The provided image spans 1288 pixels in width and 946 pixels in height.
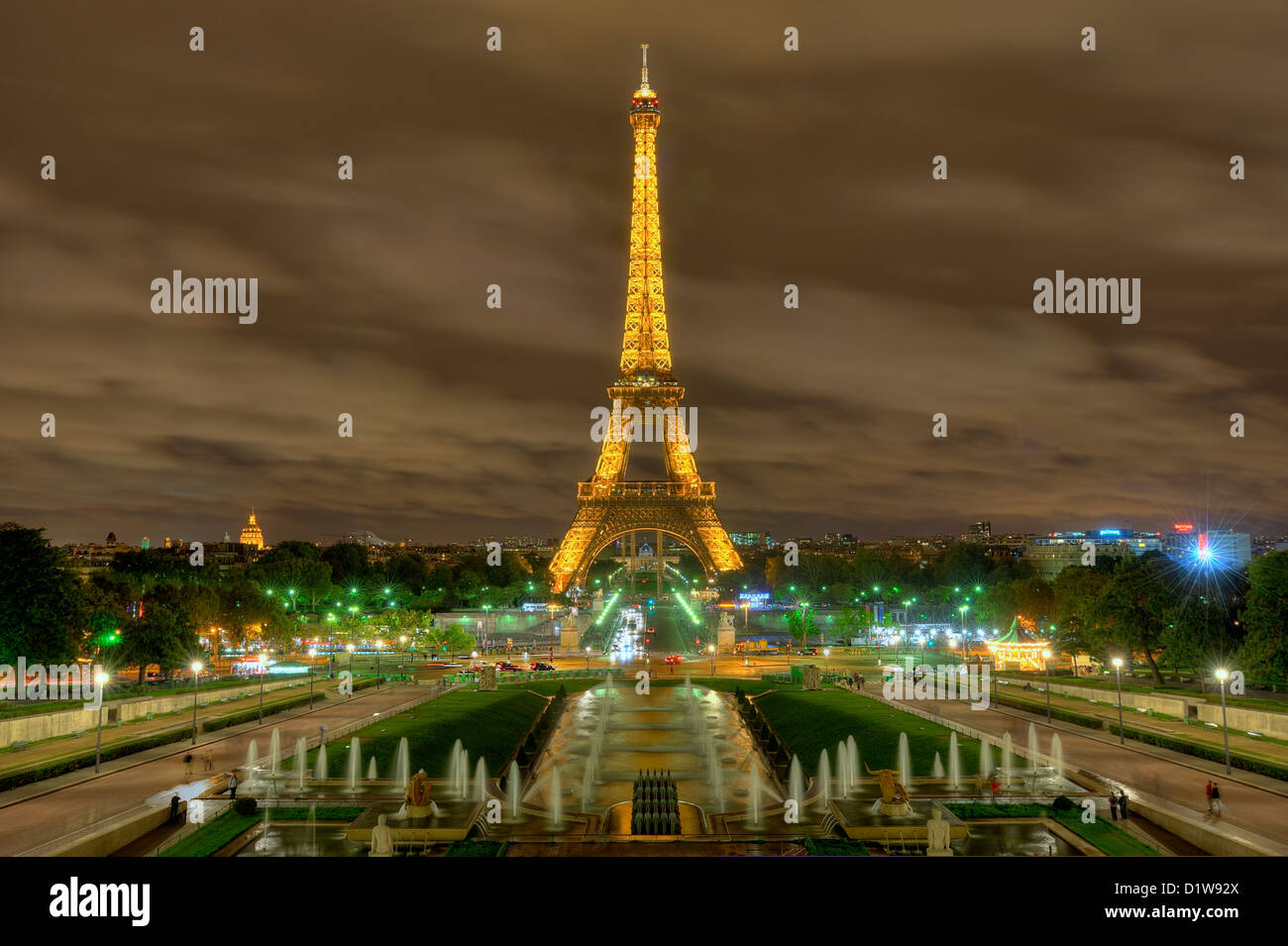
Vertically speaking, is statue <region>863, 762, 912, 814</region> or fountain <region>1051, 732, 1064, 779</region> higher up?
statue <region>863, 762, 912, 814</region>

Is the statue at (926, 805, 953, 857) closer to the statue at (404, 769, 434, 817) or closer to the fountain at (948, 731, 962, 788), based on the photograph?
the fountain at (948, 731, 962, 788)

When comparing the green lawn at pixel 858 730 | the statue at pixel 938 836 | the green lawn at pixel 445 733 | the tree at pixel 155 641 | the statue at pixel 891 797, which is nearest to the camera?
the statue at pixel 938 836

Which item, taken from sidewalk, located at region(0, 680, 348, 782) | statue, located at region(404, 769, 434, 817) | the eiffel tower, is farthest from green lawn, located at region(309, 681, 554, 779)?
the eiffel tower

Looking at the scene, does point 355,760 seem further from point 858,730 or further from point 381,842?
point 858,730

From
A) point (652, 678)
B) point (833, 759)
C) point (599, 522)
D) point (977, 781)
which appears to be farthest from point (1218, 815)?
point (599, 522)

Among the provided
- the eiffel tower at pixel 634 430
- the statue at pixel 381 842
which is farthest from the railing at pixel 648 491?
the statue at pixel 381 842

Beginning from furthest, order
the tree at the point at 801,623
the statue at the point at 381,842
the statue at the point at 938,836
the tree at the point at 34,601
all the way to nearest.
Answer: the tree at the point at 801,623 < the tree at the point at 34,601 < the statue at the point at 381,842 < the statue at the point at 938,836

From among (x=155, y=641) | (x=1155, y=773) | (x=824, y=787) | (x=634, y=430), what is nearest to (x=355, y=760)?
(x=824, y=787)

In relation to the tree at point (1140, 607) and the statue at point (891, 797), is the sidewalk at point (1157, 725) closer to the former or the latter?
the tree at point (1140, 607)
